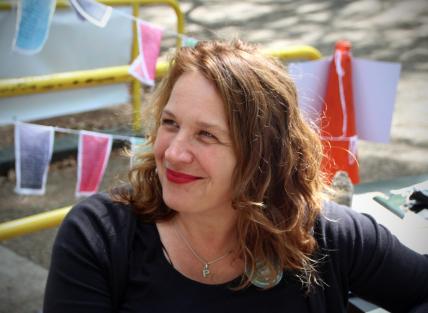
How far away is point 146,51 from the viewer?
8.96 ft

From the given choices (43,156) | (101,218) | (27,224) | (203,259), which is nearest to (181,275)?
(203,259)

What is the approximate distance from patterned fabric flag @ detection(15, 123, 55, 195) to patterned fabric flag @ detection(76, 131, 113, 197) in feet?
0.44

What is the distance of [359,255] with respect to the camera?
64.7 inches

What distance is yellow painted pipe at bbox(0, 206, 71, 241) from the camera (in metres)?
2.13

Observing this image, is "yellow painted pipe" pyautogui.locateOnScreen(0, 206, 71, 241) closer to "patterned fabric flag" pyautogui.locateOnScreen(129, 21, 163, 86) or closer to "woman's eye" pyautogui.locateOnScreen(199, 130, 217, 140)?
"patterned fabric flag" pyautogui.locateOnScreen(129, 21, 163, 86)

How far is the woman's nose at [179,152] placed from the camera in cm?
143

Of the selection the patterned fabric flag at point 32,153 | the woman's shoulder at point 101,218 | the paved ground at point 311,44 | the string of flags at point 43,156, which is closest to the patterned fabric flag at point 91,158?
the string of flags at point 43,156

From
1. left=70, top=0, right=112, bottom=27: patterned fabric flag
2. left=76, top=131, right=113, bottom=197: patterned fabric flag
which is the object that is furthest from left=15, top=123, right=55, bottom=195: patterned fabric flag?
left=70, top=0, right=112, bottom=27: patterned fabric flag

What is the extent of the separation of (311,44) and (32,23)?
4687 millimetres

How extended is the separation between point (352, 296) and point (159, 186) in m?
0.63

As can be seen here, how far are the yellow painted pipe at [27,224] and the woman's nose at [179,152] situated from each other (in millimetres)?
918

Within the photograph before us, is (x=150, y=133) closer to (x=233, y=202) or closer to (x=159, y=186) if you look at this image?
(x=159, y=186)

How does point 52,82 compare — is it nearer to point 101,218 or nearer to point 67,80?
point 67,80

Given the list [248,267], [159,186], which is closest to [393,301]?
[248,267]
